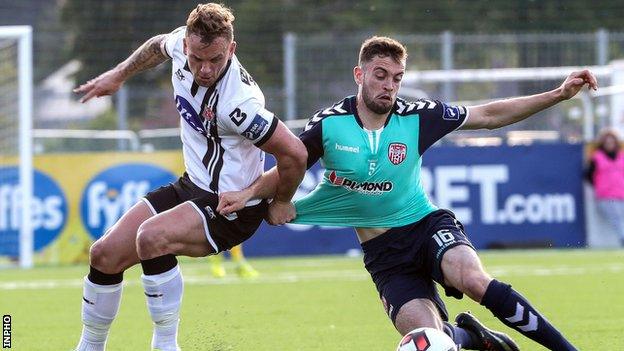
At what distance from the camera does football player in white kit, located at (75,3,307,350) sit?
21.7 feet

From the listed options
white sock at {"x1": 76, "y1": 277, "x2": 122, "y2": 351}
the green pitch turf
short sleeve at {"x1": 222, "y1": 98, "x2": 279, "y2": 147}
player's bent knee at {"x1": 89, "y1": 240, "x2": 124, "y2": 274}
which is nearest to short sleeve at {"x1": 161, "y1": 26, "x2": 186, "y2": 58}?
short sleeve at {"x1": 222, "y1": 98, "x2": 279, "y2": 147}

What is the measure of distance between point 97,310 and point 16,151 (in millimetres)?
10288

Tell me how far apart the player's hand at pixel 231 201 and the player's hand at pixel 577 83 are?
190cm

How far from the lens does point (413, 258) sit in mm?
6918

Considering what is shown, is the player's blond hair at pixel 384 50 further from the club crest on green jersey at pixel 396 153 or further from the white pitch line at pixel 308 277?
the white pitch line at pixel 308 277

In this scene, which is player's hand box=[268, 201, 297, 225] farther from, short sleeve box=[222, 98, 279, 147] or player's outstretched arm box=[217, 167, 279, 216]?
short sleeve box=[222, 98, 279, 147]

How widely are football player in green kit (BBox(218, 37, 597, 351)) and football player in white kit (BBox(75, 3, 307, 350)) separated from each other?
17 centimetres

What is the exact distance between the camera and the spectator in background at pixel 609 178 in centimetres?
1788

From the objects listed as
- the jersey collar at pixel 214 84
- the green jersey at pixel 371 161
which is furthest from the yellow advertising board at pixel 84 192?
the jersey collar at pixel 214 84

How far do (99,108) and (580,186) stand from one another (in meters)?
15.3

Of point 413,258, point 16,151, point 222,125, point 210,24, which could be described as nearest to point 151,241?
point 222,125

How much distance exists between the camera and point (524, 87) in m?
22.2

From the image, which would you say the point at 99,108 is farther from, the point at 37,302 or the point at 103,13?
the point at 37,302

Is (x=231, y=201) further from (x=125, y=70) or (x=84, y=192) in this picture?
(x=84, y=192)
